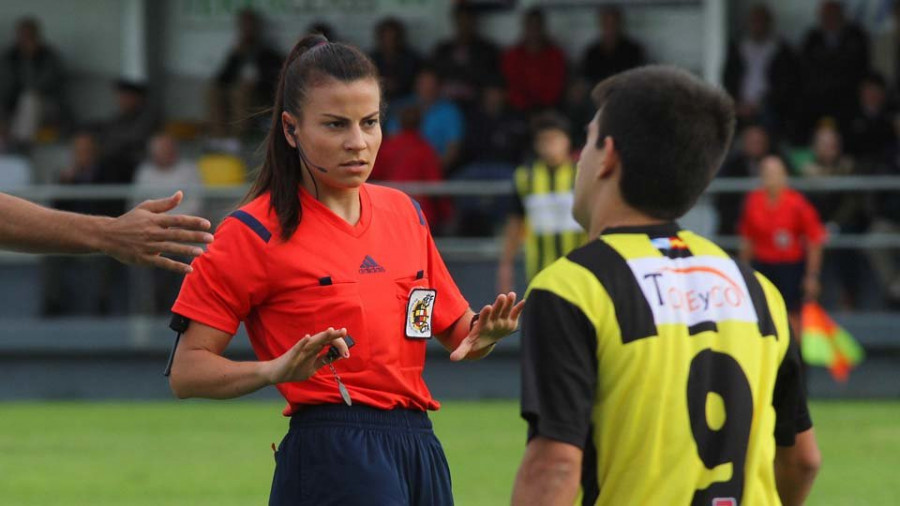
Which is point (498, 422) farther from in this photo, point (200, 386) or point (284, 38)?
point (200, 386)

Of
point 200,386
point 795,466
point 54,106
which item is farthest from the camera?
point 54,106

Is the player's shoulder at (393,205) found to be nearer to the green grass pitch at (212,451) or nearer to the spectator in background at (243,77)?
the green grass pitch at (212,451)

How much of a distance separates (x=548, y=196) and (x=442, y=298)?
28.6 ft

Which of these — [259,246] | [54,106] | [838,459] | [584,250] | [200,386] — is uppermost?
[584,250]

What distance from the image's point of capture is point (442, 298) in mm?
4855

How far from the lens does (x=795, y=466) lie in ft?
11.6

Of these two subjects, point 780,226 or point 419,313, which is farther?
point 780,226

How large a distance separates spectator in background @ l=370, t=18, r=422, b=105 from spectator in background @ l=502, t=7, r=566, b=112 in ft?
3.41

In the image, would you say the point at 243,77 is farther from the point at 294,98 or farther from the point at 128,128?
the point at 294,98

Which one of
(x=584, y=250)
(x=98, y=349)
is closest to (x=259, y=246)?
(x=584, y=250)

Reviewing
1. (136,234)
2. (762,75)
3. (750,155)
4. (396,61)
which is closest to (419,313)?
(136,234)

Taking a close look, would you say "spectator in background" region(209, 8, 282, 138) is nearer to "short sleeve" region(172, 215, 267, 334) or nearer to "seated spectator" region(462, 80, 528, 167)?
"seated spectator" region(462, 80, 528, 167)

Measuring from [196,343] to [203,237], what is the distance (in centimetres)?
46

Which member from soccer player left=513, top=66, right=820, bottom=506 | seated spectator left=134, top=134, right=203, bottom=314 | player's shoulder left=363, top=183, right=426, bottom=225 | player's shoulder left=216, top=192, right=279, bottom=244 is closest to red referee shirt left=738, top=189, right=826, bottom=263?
seated spectator left=134, top=134, right=203, bottom=314
